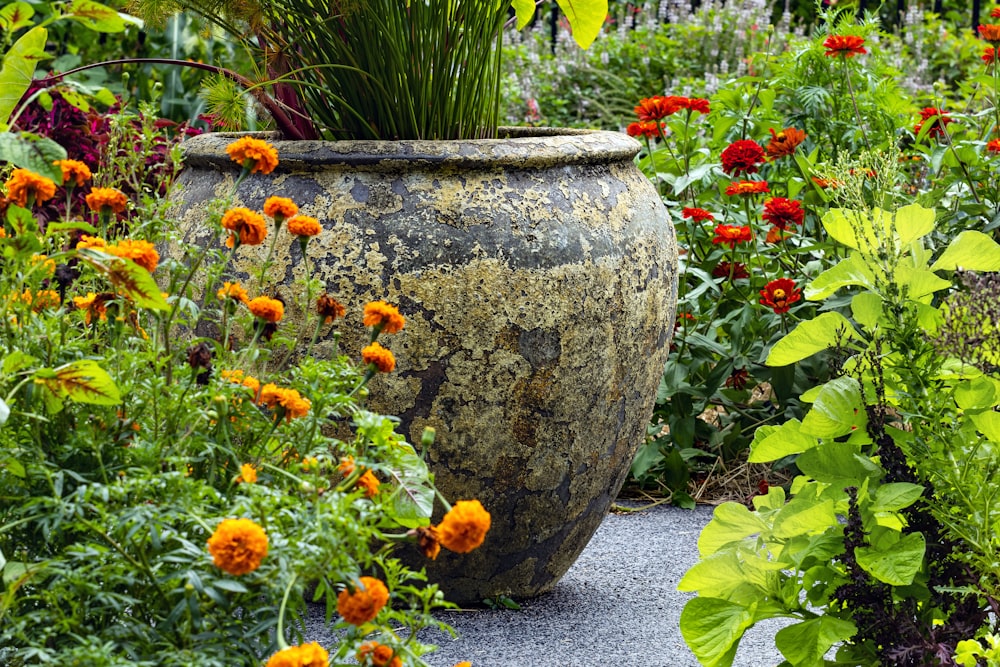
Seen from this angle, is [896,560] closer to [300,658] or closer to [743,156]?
[300,658]

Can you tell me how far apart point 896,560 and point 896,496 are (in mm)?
89

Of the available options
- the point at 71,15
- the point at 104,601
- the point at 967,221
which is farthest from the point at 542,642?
the point at 967,221

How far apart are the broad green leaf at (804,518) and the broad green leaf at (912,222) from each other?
420 millimetres

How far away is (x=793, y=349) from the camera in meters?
1.73

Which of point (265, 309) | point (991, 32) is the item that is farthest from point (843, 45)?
point (265, 309)

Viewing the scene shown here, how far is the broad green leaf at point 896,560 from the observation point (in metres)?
1.53

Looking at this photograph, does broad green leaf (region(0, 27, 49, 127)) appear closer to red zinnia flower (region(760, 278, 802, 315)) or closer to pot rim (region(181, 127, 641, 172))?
pot rim (region(181, 127, 641, 172))

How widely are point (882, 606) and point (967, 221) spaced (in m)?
1.94

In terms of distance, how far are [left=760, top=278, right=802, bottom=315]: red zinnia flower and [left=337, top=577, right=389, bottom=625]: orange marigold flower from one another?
197 centimetres

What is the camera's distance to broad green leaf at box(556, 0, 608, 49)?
2.57 meters

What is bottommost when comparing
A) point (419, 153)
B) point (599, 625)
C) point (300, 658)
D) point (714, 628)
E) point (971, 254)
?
point (599, 625)

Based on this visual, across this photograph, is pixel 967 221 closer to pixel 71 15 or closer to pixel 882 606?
pixel 882 606

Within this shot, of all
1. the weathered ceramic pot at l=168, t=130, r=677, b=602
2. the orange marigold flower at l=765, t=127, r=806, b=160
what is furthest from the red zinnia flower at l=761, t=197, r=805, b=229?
the weathered ceramic pot at l=168, t=130, r=677, b=602

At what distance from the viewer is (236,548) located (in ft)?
3.54
